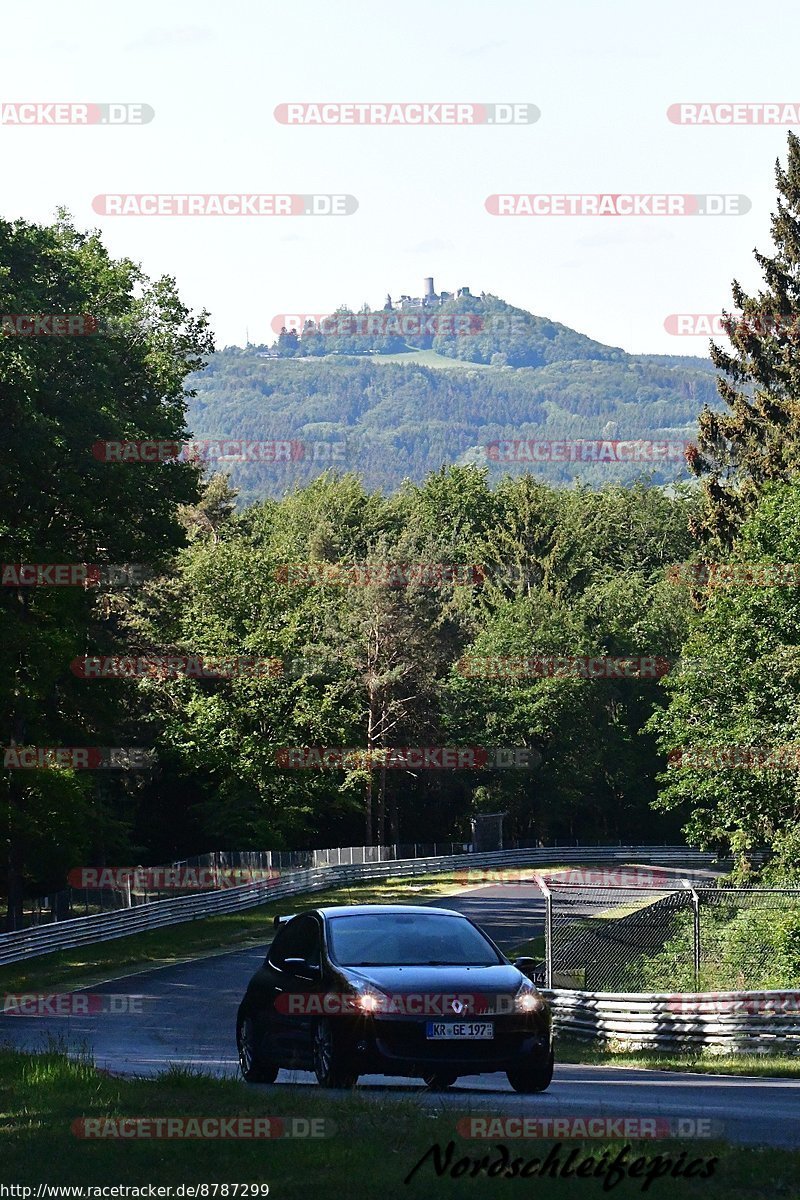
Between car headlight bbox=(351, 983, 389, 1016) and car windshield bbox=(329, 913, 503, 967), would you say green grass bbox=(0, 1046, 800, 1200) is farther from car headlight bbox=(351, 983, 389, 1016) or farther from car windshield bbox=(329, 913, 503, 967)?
car windshield bbox=(329, 913, 503, 967)

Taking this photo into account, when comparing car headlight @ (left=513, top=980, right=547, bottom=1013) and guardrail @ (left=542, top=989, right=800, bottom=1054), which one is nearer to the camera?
car headlight @ (left=513, top=980, right=547, bottom=1013)

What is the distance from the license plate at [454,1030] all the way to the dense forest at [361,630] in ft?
83.1

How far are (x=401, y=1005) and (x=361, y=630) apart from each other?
61049 mm

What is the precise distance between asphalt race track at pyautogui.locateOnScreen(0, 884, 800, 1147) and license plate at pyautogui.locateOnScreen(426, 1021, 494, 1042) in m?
0.44

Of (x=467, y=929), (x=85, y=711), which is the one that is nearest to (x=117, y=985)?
(x=85, y=711)

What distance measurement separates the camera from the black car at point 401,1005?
1187 centimetres

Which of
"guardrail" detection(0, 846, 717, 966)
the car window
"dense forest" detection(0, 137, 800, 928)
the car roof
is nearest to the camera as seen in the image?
the car window

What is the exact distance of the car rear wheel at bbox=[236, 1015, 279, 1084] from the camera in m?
13.8

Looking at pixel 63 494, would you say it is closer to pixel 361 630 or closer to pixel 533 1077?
pixel 533 1077

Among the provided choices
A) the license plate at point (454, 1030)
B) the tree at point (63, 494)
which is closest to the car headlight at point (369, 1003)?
the license plate at point (454, 1030)

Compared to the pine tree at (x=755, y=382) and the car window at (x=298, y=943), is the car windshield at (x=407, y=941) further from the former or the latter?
the pine tree at (x=755, y=382)

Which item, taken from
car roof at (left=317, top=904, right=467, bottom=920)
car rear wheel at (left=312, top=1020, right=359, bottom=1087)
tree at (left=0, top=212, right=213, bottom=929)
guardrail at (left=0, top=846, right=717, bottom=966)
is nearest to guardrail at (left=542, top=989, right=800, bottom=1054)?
car roof at (left=317, top=904, right=467, bottom=920)

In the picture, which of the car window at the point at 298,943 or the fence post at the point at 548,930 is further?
the fence post at the point at 548,930

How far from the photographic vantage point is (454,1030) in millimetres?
11852
